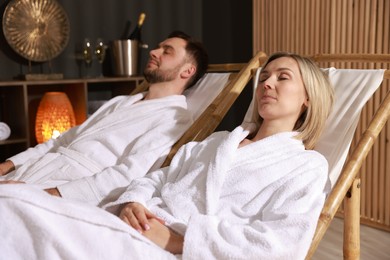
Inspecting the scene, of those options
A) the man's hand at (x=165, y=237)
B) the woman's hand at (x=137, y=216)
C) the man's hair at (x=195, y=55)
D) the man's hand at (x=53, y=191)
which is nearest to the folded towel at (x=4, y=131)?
the man's hair at (x=195, y=55)

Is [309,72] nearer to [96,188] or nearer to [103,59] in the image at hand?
[96,188]

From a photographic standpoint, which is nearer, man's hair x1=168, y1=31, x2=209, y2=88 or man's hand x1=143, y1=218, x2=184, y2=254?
man's hand x1=143, y1=218, x2=184, y2=254

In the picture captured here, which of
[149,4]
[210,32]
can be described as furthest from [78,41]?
[210,32]

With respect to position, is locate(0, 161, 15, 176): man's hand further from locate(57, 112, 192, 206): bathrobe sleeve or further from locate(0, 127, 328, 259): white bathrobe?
locate(0, 127, 328, 259): white bathrobe

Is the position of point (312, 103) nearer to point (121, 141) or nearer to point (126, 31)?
point (121, 141)

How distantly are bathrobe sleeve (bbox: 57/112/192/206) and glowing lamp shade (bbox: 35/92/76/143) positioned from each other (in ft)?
4.10

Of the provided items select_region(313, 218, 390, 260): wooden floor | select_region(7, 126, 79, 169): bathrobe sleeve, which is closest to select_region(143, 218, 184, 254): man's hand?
select_region(7, 126, 79, 169): bathrobe sleeve

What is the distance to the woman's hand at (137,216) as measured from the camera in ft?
4.65

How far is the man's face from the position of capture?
92.4 inches

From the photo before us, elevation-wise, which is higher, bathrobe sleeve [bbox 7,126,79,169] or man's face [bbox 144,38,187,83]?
man's face [bbox 144,38,187,83]

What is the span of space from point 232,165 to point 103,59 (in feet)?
7.69

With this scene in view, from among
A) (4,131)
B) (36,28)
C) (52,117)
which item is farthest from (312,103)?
(36,28)

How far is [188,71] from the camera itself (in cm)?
241

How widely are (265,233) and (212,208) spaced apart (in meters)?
0.25
